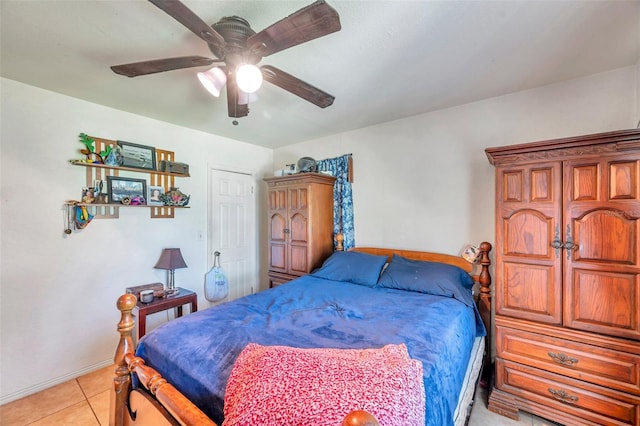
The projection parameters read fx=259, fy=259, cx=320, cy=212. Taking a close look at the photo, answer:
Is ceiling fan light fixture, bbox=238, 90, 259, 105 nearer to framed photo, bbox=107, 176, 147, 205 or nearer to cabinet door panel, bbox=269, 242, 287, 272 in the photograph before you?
framed photo, bbox=107, 176, 147, 205

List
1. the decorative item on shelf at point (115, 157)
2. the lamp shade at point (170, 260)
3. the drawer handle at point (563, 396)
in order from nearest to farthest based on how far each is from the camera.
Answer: the drawer handle at point (563, 396) → the decorative item on shelf at point (115, 157) → the lamp shade at point (170, 260)

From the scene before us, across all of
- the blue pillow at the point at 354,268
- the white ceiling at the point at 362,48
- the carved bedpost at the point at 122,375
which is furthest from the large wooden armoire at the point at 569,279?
the carved bedpost at the point at 122,375

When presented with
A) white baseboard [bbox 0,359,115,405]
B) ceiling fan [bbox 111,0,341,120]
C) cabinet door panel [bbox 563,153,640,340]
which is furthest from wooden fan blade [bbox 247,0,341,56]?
white baseboard [bbox 0,359,115,405]

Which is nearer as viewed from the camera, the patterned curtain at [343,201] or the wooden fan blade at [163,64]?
the wooden fan blade at [163,64]

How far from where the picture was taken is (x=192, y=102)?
8.15 feet

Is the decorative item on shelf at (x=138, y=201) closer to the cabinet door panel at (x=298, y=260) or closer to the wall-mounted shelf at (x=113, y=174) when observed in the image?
the wall-mounted shelf at (x=113, y=174)

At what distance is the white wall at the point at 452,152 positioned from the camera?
6.68ft

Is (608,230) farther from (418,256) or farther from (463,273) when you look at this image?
(418,256)

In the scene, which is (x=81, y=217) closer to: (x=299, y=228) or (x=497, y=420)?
(x=299, y=228)

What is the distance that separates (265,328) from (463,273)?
1811mm

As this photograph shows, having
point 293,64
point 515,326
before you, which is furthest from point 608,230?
point 293,64

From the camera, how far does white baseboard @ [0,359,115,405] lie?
2047 millimetres

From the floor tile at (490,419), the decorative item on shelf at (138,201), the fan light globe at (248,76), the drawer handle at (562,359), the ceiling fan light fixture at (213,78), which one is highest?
the ceiling fan light fixture at (213,78)

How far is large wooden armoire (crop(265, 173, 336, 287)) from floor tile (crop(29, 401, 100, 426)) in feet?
6.50
